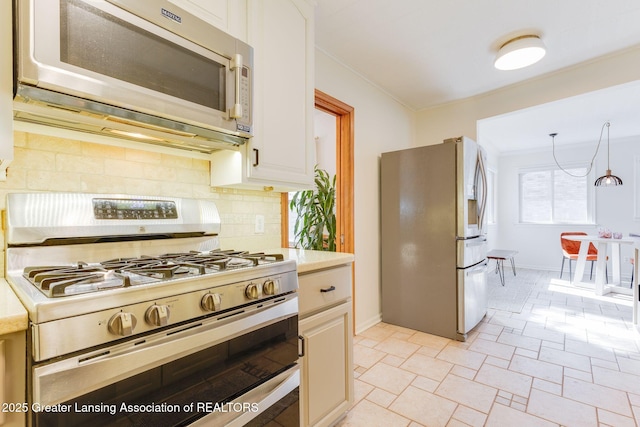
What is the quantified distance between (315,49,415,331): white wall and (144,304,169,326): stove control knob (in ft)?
6.91

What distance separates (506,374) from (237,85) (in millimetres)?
2453

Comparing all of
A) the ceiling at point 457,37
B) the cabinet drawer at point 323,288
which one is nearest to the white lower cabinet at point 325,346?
the cabinet drawer at point 323,288

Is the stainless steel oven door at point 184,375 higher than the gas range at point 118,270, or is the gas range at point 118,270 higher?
the gas range at point 118,270

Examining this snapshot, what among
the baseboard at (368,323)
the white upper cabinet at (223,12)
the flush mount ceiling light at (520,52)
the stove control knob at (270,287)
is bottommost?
the baseboard at (368,323)

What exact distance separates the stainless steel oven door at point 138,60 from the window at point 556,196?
6.45m

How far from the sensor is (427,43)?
91.4 inches

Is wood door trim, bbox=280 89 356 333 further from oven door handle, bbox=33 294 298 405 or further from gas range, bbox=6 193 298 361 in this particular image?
oven door handle, bbox=33 294 298 405

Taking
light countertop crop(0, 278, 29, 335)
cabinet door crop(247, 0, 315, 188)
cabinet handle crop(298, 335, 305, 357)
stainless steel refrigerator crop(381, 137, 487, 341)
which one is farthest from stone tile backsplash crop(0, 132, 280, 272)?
stainless steel refrigerator crop(381, 137, 487, 341)

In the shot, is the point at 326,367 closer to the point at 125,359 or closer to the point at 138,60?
the point at 125,359

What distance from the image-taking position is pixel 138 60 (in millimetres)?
1010

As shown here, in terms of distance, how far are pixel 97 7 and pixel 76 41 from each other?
0.14 meters

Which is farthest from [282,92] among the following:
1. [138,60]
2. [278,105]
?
[138,60]

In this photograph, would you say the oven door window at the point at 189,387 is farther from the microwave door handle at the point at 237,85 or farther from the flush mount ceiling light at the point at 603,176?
the flush mount ceiling light at the point at 603,176

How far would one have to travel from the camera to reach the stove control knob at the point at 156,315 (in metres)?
0.76
